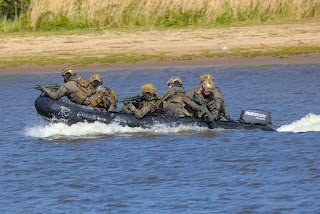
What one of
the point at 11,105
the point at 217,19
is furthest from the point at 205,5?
the point at 11,105

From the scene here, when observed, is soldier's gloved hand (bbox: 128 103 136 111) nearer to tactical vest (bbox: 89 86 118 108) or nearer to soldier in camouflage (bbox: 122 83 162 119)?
soldier in camouflage (bbox: 122 83 162 119)

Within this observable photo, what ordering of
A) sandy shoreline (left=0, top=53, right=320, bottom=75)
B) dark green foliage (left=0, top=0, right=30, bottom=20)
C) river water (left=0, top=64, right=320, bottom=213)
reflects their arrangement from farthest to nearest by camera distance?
1. dark green foliage (left=0, top=0, right=30, bottom=20)
2. sandy shoreline (left=0, top=53, right=320, bottom=75)
3. river water (left=0, top=64, right=320, bottom=213)

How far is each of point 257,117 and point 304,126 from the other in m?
1.19

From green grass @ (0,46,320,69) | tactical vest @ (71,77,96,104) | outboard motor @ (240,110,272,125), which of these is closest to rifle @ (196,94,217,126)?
outboard motor @ (240,110,272,125)

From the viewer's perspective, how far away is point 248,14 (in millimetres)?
30891

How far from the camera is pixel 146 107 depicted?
15.7 meters

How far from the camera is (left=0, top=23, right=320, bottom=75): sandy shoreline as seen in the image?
2692cm

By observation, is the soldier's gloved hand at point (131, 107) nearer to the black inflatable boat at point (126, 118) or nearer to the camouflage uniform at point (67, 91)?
the black inflatable boat at point (126, 118)

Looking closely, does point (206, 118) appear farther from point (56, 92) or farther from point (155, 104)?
point (56, 92)

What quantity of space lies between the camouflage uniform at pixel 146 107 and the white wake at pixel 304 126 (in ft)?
9.43

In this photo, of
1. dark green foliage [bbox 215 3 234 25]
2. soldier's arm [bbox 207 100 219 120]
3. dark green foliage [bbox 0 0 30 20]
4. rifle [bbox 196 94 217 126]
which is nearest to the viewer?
rifle [bbox 196 94 217 126]

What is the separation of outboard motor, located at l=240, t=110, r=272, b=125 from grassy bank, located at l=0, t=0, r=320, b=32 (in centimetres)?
1489

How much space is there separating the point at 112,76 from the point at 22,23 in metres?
7.39

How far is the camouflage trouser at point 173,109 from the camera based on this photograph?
15.9 metres
